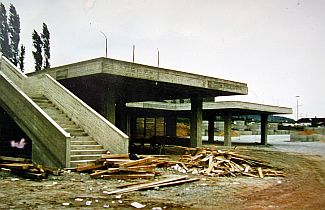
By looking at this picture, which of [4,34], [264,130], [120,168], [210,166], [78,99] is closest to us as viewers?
[120,168]

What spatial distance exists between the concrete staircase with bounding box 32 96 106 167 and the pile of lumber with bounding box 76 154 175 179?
3.57 ft

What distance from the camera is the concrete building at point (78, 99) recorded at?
1366 centimetres

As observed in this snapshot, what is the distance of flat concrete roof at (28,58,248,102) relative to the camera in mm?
16281

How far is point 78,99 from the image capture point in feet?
52.2

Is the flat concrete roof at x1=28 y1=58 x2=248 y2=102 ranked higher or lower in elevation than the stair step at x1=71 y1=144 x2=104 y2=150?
higher

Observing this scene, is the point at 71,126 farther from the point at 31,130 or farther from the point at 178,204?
the point at 178,204

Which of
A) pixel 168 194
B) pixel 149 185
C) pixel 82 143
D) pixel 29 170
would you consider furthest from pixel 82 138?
pixel 168 194

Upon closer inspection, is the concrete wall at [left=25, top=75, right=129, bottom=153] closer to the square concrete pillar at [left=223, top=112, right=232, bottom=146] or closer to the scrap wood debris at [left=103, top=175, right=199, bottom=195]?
the scrap wood debris at [left=103, top=175, right=199, bottom=195]

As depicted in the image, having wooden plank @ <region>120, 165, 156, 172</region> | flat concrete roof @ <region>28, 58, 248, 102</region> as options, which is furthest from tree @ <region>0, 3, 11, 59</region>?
wooden plank @ <region>120, 165, 156, 172</region>

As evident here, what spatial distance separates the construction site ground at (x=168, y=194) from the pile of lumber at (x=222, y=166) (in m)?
1.05

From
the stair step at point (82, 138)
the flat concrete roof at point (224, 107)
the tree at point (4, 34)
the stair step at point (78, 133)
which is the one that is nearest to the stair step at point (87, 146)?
the stair step at point (82, 138)

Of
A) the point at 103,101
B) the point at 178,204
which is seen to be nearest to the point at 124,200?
the point at 178,204

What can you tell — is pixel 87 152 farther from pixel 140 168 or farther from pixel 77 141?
pixel 140 168

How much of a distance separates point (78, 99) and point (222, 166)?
690 centimetres
